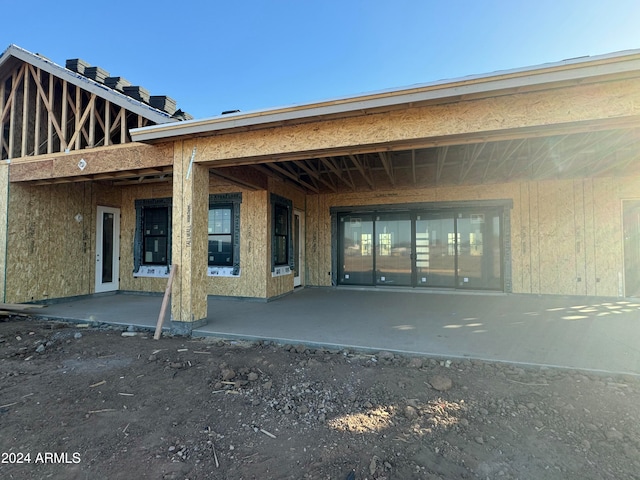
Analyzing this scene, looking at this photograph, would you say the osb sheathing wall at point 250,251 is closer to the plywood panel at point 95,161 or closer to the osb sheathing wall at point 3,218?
the plywood panel at point 95,161

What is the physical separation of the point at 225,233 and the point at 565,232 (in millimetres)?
8658

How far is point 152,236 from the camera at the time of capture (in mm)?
8805

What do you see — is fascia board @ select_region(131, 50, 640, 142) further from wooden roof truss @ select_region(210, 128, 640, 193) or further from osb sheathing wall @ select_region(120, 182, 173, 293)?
osb sheathing wall @ select_region(120, 182, 173, 293)

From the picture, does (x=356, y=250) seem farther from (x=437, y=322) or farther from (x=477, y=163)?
(x=437, y=322)

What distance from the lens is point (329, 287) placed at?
9766 mm

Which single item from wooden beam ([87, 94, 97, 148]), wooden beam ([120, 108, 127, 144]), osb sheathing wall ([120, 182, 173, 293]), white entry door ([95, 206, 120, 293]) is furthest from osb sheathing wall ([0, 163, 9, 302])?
wooden beam ([120, 108, 127, 144])

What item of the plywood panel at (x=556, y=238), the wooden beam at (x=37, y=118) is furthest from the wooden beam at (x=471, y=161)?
the wooden beam at (x=37, y=118)

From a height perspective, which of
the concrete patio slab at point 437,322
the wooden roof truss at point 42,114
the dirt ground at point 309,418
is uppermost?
the wooden roof truss at point 42,114

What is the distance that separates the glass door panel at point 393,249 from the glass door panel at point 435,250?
0.96ft

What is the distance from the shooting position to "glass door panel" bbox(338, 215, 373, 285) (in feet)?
31.4

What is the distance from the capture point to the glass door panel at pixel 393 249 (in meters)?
9.20

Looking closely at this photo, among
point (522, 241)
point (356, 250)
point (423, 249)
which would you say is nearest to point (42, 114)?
point (356, 250)

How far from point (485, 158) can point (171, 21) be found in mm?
10990

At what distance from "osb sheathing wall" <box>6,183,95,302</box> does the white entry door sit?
201 millimetres
